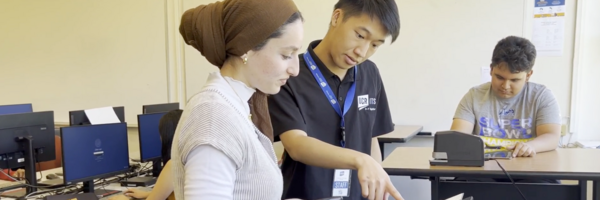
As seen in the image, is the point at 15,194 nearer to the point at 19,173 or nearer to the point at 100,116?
the point at 19,173

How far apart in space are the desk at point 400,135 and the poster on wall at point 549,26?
43.6 inches

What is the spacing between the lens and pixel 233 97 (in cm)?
85

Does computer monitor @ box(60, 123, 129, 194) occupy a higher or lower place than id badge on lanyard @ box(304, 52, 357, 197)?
lower

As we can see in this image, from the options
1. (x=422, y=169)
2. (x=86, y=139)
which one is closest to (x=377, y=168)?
(x=422, y=169)

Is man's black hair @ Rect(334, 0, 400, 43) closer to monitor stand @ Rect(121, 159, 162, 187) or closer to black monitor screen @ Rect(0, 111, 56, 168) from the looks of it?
monitor stand @ Rect(121, 159, 162, 187)

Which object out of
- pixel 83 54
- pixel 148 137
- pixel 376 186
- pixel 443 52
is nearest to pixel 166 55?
pixel 83 54

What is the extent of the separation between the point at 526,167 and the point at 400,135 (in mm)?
1623

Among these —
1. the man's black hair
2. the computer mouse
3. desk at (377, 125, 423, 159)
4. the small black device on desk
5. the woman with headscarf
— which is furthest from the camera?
desk at (377, 125, 423, 159)

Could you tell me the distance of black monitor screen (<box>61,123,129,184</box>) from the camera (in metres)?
2.33

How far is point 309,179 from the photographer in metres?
1.45

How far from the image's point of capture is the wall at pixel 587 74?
138 inches

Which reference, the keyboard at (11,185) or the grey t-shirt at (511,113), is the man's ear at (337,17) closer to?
the grey t-shirt at (511,113)

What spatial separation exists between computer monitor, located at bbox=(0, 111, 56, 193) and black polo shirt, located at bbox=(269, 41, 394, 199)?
1822 millimetres

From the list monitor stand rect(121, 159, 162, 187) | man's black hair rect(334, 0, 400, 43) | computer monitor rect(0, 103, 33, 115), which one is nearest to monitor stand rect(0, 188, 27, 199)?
monitor stand rect(121, 159, 162, 187)
